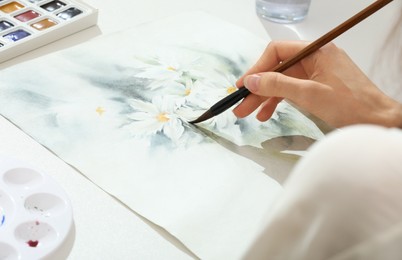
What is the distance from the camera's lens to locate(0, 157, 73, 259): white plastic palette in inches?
21.5

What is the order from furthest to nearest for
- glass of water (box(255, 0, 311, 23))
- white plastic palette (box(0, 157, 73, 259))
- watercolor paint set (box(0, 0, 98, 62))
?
glass of water (box(255, 0, 311, 23)) → watercolor paint set (box(0, 0, 98, 62)) → white plastic palette (box(0, 157, 73, 259))

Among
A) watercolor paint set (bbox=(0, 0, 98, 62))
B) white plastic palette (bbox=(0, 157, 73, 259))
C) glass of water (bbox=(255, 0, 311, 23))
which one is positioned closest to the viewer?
white plastic palette (bbox=(0, 157, 73, 259))

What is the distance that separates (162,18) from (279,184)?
0.39 meters

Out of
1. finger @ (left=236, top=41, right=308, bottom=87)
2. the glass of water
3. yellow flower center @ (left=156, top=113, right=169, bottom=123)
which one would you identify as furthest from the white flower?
the glass of water

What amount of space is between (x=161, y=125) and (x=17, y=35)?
0.26 meters

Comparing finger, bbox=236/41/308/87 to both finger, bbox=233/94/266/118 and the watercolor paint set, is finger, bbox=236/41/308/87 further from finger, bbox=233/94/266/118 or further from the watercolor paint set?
the watercolor paint set

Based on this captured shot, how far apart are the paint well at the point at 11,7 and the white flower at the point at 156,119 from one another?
0.82 feet

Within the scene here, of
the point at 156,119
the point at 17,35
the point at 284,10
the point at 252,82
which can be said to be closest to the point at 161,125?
the point at 156,119

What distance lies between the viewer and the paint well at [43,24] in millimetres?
868

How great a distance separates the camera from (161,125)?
2.45 ft

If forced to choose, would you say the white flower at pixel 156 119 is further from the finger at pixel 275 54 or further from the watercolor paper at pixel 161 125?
the finger at pixel 275 54

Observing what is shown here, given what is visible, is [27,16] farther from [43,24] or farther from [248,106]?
[248,106]

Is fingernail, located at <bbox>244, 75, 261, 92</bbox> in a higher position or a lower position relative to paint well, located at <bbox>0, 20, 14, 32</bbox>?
higher

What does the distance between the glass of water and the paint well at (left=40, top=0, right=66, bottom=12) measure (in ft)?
1.12
